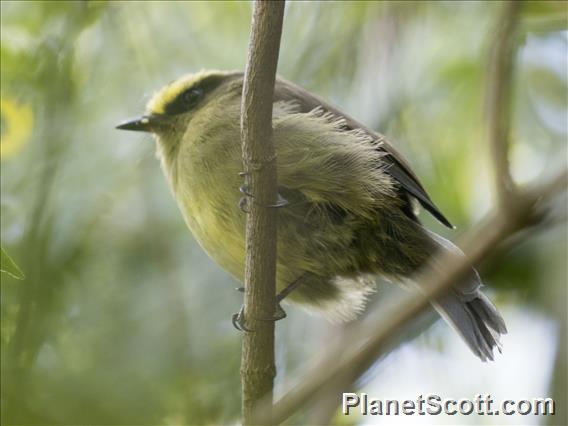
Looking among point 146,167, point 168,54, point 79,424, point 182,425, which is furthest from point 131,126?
point 79,424

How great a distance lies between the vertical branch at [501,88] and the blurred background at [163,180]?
1333mm

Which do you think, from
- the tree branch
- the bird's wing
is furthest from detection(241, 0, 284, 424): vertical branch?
the bird's wing

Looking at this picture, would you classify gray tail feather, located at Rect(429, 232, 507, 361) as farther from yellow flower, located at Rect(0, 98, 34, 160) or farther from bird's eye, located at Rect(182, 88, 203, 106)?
yellow flower, located at Rect(0, 98, 34, 160)

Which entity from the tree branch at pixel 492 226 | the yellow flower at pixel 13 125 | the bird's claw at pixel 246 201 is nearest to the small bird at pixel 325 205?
the bird's claw at pixel 246 201

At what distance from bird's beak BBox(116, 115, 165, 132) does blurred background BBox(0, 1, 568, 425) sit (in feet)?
0.89

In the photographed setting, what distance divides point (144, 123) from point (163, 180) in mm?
887

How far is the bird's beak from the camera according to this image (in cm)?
418

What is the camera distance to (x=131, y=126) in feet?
13.9

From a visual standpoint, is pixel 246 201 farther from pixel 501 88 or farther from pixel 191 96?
pixel 501 88

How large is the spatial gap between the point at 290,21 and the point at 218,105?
4.01 feet

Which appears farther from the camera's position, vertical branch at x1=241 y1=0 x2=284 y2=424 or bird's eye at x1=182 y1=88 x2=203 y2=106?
bird's eye at x1=182 y1=88 x2=203 y2=106

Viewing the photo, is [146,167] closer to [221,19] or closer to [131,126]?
[131,126]

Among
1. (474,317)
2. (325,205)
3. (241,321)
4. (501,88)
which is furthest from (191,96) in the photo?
(501,88)

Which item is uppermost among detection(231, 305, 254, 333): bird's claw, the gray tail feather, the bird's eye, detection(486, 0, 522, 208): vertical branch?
detection(486, 0, 522, 208): vertical branch
